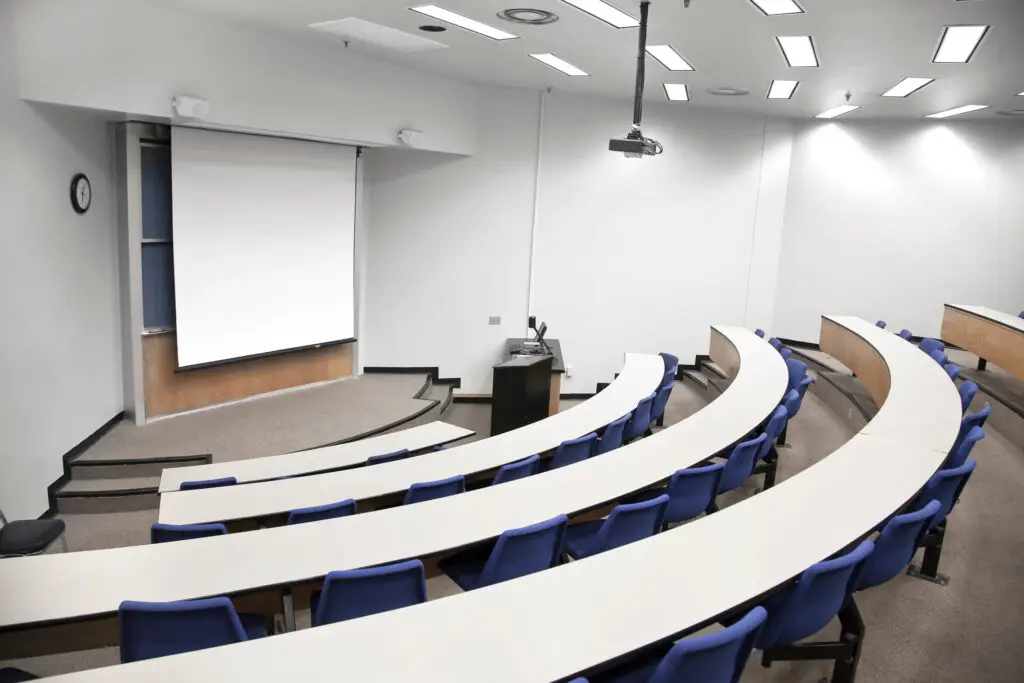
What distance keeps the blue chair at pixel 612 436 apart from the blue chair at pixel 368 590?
2.67 m

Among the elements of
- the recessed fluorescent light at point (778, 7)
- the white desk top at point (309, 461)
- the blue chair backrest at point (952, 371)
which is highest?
the recessed fluorescent light at point (778, 7)

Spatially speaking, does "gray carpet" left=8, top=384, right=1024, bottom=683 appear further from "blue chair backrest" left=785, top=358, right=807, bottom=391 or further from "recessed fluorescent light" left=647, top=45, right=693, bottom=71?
"recessed fluorescent light" left=647, top=45, right=693, bottom=71

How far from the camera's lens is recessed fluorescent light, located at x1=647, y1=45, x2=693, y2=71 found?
22.0 feet

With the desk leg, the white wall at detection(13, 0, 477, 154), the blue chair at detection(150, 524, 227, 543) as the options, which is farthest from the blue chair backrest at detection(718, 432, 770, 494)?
the white wall at detection(13, 0, 477, 154)

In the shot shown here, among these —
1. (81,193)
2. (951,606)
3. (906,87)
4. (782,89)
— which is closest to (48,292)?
(81,193)

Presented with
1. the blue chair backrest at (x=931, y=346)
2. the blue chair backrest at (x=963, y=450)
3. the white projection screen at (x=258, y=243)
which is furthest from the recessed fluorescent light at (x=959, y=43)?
the white projection screen at (x=258, y=243)

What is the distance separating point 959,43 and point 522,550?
5549 mm

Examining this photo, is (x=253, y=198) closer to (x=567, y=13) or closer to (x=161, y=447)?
(x=161, y=447)

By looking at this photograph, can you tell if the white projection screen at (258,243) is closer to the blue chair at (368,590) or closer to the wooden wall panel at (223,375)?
the wooden wall panel at (223,375)

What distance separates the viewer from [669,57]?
7055mm

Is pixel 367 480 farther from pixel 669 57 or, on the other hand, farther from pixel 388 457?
pixel 669 57

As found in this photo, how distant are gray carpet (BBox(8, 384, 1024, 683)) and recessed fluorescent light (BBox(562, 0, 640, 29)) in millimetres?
3922

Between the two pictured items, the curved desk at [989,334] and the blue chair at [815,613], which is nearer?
the blue chair at [815,613]

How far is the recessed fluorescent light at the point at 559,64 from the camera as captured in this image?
7.50 meters
